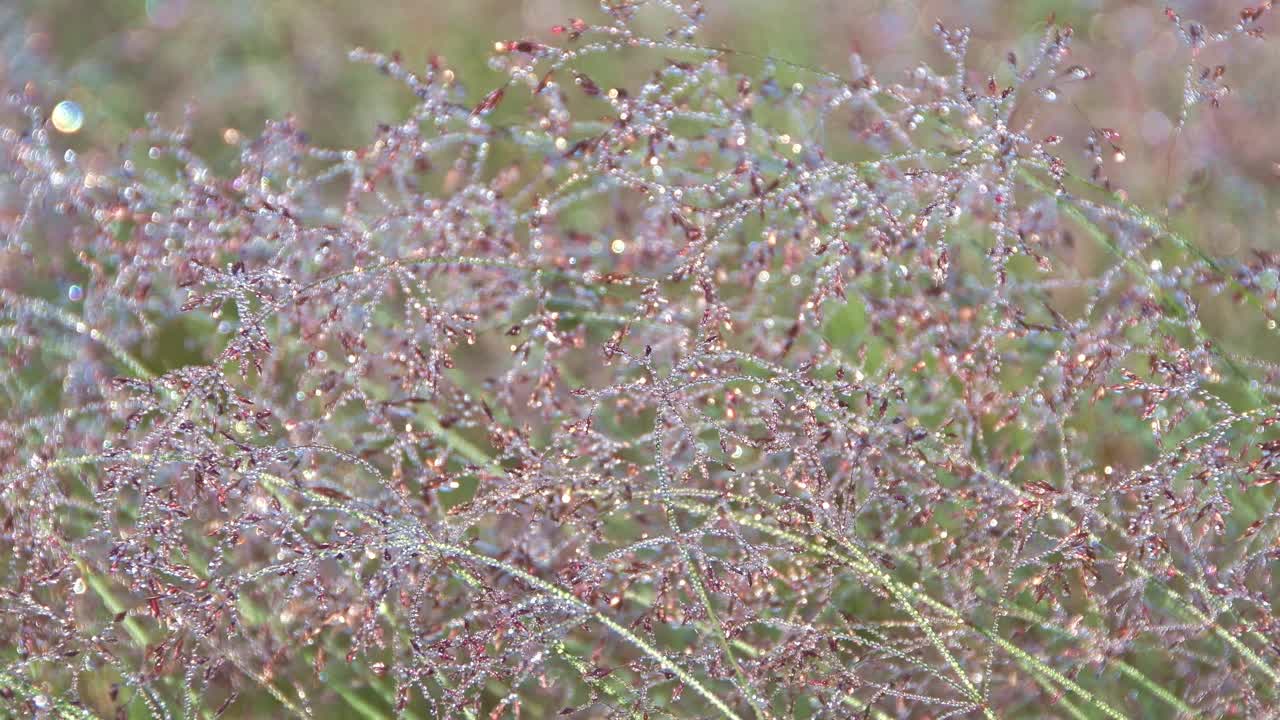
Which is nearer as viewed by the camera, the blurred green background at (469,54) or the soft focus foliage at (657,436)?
the soft focus foliage at (657,436)

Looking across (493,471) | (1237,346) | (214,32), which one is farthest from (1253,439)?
(214,32)

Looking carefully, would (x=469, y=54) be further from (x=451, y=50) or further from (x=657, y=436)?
(x=657, y=436)

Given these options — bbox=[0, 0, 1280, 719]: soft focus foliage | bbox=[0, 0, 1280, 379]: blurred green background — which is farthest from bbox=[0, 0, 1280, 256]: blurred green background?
bbox=[0, 0, 1280, 719]: soft focus foliage

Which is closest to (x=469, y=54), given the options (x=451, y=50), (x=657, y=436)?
(x=451, y=50)

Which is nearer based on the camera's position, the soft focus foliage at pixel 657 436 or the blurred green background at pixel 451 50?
the soft focus foliage at pixel 657 436

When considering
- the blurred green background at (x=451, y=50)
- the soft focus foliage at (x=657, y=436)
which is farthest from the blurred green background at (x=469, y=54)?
the soft focus foliage at (x=657, y=436)

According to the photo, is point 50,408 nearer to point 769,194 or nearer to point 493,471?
point 493,471

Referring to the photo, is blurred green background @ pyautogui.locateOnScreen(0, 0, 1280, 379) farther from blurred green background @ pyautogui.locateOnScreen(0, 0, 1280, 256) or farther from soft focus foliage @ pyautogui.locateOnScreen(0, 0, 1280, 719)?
soft focus foliage @ pyautogui.locateOnScreen(0, 0, 1280, 719)

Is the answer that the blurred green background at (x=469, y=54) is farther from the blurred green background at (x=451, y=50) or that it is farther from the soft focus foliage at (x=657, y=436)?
the soft focus foliage at (x=657, y=436)

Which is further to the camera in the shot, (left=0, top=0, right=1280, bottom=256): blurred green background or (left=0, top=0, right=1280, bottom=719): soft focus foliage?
(left=0, top=0, right=1280, bottom=256): blurred green background
